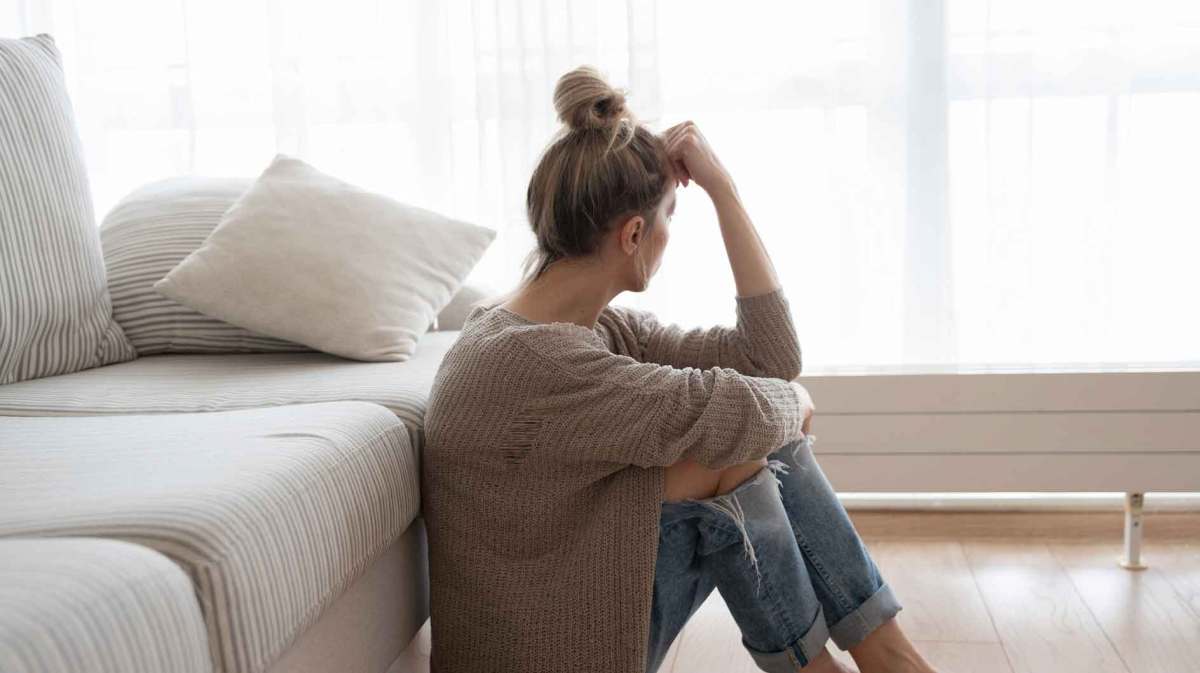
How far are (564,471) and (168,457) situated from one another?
42 centimetres

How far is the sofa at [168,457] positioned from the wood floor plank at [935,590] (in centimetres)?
85

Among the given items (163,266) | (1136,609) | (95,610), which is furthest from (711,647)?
(95,610)

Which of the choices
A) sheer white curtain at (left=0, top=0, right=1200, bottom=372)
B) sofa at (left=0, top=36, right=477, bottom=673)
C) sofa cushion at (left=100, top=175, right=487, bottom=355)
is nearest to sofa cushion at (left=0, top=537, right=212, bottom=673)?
sofa at (left=0, top=36, right=477, bottom=673)

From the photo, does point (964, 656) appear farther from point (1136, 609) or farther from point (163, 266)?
point (163, 266)

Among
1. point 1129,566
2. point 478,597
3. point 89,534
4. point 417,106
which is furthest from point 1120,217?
point 89,534

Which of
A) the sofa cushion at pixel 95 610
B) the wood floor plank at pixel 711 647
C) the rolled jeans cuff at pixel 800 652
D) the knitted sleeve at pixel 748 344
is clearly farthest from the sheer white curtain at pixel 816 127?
the sofa cushion at pixel 95 610

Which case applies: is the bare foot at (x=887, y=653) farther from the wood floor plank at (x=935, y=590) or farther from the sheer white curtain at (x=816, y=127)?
the sheer white curtain at (x=816, y=127)

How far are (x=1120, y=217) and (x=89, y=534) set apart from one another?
81.5 inches

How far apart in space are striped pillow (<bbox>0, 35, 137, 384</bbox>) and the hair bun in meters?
0.84

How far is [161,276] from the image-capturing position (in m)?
2.00

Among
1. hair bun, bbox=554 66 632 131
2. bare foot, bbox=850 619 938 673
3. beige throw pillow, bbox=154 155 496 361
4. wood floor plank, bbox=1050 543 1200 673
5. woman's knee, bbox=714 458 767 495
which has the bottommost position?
wood floor plank, bbox=1050 543 1200 673

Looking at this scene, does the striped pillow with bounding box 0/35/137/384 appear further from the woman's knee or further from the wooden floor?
the woman's knee

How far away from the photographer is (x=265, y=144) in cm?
265

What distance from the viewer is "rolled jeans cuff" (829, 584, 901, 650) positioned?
1460 mm
